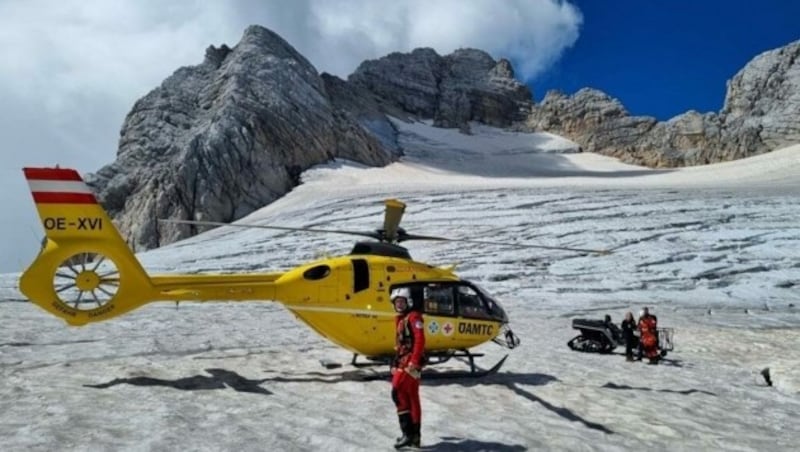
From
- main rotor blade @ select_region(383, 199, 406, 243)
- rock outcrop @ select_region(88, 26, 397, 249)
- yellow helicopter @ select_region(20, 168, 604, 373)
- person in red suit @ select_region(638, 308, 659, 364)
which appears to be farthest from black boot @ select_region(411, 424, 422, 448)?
rock outcrop @ select_region(88, 26, 397, 249)

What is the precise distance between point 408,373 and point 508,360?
6106 millimetres

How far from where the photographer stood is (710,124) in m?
80.6

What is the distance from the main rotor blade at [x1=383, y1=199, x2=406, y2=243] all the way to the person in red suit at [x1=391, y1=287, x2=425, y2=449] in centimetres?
313

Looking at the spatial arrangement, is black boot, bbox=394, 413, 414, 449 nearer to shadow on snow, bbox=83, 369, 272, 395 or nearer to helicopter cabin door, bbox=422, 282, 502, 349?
shadow on snow, bbox=83, 369, 272, 395

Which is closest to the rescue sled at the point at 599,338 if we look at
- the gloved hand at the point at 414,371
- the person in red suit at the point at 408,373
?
the person in red suit at the point at 408,373

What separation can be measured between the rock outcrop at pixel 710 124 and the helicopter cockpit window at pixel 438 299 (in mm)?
76277

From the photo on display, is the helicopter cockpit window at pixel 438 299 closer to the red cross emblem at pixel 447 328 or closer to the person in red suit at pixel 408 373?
the red cross emblem at pixel 447 328

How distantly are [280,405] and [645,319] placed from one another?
8652 millimetres

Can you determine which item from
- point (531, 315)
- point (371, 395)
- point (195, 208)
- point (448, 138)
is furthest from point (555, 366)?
point (448, 138)

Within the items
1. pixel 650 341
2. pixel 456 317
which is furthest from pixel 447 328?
pixel 650 341

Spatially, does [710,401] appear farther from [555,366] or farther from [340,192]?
[340,192]

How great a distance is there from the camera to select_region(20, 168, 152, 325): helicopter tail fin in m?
8.93

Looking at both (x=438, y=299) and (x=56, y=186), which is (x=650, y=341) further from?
(x=56, y=186)

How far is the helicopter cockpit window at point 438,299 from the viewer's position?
10.4 meters
